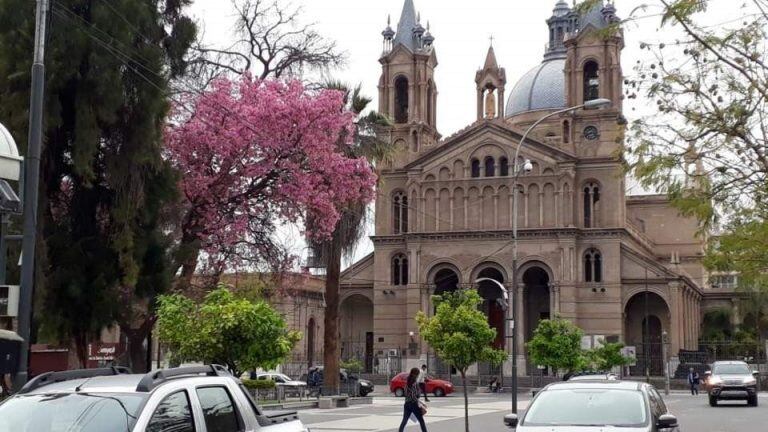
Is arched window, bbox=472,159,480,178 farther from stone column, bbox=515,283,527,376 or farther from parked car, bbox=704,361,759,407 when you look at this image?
parked car, bbox=704,361,759,407

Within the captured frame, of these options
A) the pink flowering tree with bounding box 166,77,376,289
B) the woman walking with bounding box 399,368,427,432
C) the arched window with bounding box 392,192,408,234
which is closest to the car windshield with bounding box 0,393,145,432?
the woman walking with bounding box 399,368,427,432

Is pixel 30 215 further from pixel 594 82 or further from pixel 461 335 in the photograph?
pixel 594 82

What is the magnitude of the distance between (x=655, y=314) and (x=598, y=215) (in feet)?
25.6

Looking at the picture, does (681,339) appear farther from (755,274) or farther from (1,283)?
(1,283)

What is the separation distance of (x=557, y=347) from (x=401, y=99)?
38.8 m

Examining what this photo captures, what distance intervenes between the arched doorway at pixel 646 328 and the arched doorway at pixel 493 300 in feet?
27.1

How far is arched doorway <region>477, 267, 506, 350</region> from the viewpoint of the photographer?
213 feet

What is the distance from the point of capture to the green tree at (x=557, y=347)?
36531mm

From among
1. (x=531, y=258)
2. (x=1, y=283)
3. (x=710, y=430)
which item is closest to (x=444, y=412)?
(x=710, y=430)

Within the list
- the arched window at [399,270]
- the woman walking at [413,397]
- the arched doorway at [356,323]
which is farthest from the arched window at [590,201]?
the woman walking at [413,397]

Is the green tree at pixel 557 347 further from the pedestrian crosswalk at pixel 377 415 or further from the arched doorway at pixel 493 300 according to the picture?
the arched doorway at pixel 493 300

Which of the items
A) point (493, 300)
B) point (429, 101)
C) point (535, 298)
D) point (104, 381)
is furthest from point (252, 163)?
point (429, 101)

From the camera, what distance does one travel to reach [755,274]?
1817 cm

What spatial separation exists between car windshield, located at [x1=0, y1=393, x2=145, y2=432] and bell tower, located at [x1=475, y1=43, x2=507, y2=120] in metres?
68.9
